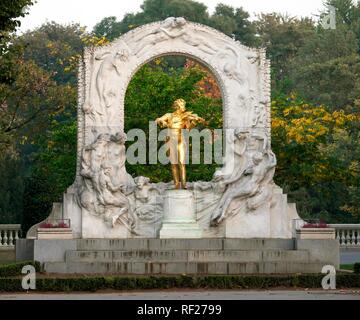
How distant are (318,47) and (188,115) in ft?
133

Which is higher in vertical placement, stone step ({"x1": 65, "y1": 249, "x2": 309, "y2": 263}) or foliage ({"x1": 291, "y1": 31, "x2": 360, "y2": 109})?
foliage ({"x1": 291, "y1": 31, "x2": 360, "y2": 109})

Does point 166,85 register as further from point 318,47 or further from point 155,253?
point 318,47

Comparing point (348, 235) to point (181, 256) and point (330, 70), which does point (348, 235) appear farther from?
point (330, 70)

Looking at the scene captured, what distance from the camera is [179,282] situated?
3300cm

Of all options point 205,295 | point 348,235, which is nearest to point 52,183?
point 348,235

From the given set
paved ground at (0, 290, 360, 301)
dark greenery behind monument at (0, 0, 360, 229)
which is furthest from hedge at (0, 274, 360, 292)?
dark greenery behind monument at (0, 0, 360, 229)

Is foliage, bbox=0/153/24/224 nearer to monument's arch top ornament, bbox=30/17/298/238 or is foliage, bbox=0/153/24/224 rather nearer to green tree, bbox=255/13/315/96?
monument's arch top ornament, bbox=30/17/298/238

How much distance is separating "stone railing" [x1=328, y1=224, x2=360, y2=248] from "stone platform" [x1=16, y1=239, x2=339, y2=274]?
9.73m

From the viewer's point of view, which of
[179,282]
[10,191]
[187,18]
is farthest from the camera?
[187,18]

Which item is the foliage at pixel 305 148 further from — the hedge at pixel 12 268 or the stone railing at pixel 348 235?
the hedge at pixel 12 268

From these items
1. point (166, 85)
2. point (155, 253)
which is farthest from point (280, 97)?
point (155, 253)

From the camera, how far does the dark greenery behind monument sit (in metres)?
48.9

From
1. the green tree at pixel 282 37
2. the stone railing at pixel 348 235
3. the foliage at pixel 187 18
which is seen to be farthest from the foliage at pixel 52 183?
the green tree at pixel 282 37

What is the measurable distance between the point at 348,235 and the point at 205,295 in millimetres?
18146
